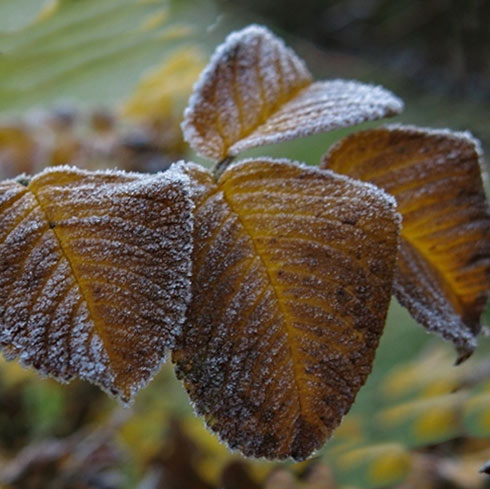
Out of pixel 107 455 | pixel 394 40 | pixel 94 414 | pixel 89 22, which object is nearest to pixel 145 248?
pixel 107 455

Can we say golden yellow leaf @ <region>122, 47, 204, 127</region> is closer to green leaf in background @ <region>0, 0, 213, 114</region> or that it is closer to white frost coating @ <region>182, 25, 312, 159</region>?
green leaf in background @ <region>0, 0, 213, 114</region>

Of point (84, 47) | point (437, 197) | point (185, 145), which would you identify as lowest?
point (185, 145)

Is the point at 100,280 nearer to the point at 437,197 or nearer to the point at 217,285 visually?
the point at 217,285

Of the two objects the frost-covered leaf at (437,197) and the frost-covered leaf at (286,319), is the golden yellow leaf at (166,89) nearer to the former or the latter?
the frost-covered leaf at (437,197)

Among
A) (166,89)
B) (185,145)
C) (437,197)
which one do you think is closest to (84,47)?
(166,89)

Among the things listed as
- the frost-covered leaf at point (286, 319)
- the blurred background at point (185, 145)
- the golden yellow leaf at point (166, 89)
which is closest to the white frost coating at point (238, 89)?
the frost-covered leaf at point (286, 319)

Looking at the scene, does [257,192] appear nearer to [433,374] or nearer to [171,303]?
[171,303]
